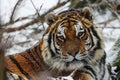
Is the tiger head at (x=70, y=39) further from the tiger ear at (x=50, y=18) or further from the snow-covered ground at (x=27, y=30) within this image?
the snow-covered ground at (x=27, y=30)

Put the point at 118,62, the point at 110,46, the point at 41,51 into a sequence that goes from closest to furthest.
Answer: the point at 41,51, the point at 118,62, the point at 110,46

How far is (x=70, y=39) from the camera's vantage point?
7.44ft

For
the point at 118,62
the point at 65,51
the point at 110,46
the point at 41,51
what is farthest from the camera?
the point at 110,46

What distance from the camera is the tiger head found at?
2.28 meters

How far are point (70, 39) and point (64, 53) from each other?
10 cm

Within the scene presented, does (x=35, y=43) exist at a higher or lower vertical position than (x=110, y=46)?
higher

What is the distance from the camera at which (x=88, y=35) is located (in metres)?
2.30

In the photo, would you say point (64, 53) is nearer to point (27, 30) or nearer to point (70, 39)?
point (70, 39)

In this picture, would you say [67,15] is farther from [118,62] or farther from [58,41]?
[118,62]

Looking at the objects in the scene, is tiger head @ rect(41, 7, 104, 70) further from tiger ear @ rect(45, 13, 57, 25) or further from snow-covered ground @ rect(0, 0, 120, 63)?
Answer: snow-covered ground @ rect(0, 0, 120, 63)

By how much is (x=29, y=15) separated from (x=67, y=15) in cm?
37

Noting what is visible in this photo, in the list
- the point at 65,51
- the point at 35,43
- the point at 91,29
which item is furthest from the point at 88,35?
the point at 35,43

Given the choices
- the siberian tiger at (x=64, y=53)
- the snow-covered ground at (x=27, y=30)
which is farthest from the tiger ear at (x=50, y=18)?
the snow-covered ground at (x=27, y=30)

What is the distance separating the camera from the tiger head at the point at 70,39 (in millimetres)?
2275
